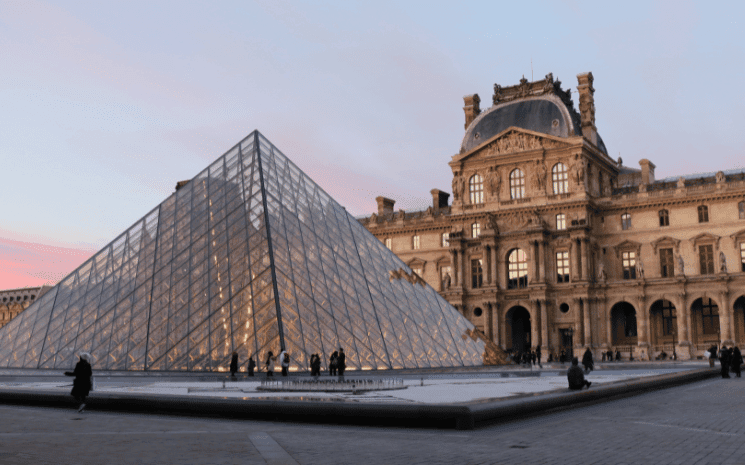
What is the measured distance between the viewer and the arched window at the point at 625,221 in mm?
50844

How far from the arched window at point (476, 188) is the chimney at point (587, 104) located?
7893 millimetres

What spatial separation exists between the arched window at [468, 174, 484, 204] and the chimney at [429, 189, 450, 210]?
6603 millimetres

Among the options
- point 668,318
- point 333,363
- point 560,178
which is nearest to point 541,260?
point 560,178

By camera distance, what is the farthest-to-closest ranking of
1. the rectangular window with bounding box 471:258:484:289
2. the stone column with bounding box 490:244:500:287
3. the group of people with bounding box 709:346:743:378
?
1. the rectangular window with bounding box 471:258:484:289
2. the stone column with bounding box 490:244:500:287
3. the group of people with bounding box 709:346:743:378

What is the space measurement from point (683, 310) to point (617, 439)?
42060 mm

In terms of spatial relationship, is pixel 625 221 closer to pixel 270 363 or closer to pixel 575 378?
pixel 270 363

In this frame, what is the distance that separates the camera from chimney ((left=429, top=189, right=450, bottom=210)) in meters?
62.6

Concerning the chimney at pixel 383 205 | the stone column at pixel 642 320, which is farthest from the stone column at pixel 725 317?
the chimney at pixel 383 205

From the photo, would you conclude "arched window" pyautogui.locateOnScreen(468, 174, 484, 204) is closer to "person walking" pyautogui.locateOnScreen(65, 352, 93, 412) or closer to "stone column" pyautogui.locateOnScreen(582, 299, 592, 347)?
"stone column" pyautogui.locateOnScreen(582, 299, 592, 347)

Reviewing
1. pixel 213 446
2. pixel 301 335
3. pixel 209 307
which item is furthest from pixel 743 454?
pixel 209 307

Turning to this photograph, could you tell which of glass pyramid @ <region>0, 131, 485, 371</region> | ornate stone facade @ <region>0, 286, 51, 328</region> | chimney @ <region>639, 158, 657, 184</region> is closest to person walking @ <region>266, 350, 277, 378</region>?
glass pyramid @ <region>0, 131, 485, 371</region>

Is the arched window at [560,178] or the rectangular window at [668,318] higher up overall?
the arched window at [560,178]

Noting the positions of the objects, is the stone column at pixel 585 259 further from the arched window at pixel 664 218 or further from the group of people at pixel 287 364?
the group of people at pixel 287 364

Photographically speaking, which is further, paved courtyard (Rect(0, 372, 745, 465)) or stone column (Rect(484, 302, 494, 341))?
stone column (Rect(484, 302, 494, 341))
